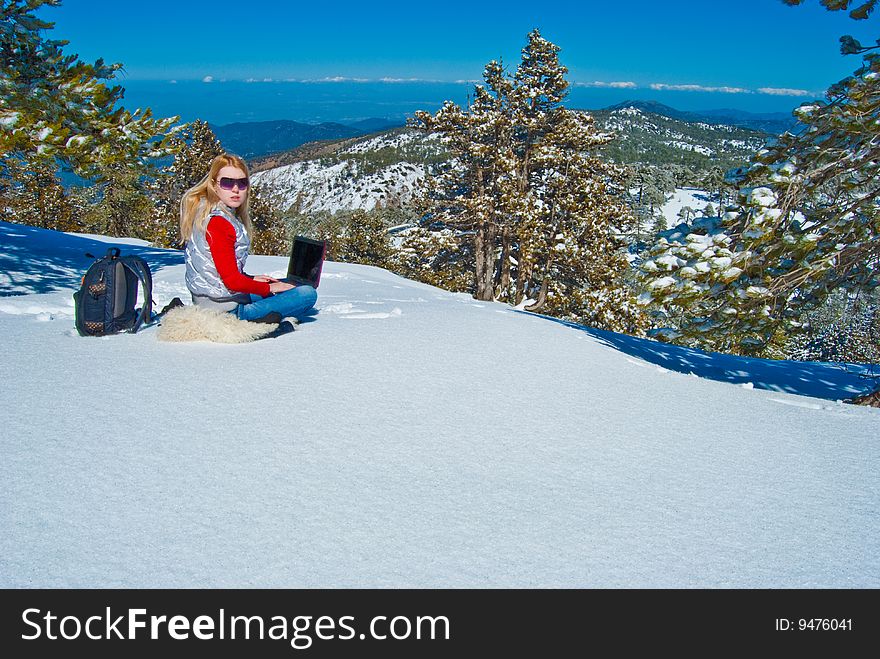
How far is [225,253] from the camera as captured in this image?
16.5ft

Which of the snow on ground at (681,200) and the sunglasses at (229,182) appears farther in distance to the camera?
the snow on ground at (681,200)

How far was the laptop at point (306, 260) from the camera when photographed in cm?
669

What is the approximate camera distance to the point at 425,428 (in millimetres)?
3680

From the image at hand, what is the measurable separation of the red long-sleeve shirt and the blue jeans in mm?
287

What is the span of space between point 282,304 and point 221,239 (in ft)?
3.47

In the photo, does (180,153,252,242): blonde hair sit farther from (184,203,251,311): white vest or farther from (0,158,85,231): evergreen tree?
(0,158,85,231): evergreen tree

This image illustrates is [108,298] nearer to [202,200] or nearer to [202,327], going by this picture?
[202,327]

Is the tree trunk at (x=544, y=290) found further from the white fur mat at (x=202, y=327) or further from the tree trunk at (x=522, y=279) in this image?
the white fur mat at (x=202, y=327)

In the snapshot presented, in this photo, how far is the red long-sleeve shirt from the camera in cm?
497

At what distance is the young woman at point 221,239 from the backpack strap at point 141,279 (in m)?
0.59

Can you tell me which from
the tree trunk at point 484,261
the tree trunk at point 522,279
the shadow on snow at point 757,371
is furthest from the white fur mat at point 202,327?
the tree trunk at point 484,261

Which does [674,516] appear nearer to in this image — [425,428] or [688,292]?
[425,428]

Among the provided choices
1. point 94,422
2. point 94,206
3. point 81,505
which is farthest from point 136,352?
point 94,206
